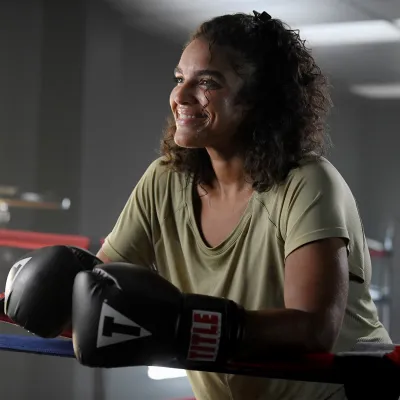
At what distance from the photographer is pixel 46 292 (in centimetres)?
100

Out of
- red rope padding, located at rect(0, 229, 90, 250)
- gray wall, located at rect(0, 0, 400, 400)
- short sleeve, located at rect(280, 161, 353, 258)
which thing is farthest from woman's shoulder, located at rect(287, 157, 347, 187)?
gray wall, located at rect(0, 0, 400, 400)

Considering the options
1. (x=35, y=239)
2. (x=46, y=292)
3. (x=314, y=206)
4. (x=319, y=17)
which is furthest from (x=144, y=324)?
(x=319, y=17)

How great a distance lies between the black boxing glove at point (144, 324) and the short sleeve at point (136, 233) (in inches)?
18.1

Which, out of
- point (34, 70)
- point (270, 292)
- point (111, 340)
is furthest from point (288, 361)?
point (34, 70)

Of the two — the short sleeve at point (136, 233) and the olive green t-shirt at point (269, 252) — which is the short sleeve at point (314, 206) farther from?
the short sleeve at point (136, 233)

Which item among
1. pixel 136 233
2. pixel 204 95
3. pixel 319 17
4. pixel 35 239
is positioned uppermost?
pixel 319 17

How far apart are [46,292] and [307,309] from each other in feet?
1.02

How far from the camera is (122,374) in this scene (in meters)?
2.60

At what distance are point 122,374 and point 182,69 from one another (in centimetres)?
153

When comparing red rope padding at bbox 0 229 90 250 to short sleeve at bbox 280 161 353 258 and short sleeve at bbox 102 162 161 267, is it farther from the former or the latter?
short sleeve at bbox 280 161 353 258

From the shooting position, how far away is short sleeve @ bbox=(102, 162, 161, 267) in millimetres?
1373

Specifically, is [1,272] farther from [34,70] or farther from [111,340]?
[111,340]

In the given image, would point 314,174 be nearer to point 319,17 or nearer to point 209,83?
point 209,83

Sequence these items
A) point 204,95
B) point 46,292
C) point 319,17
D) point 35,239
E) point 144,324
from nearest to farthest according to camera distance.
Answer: point 144,324 < point 46,292 < point 204,95 < point 35,239 < point 319,17
